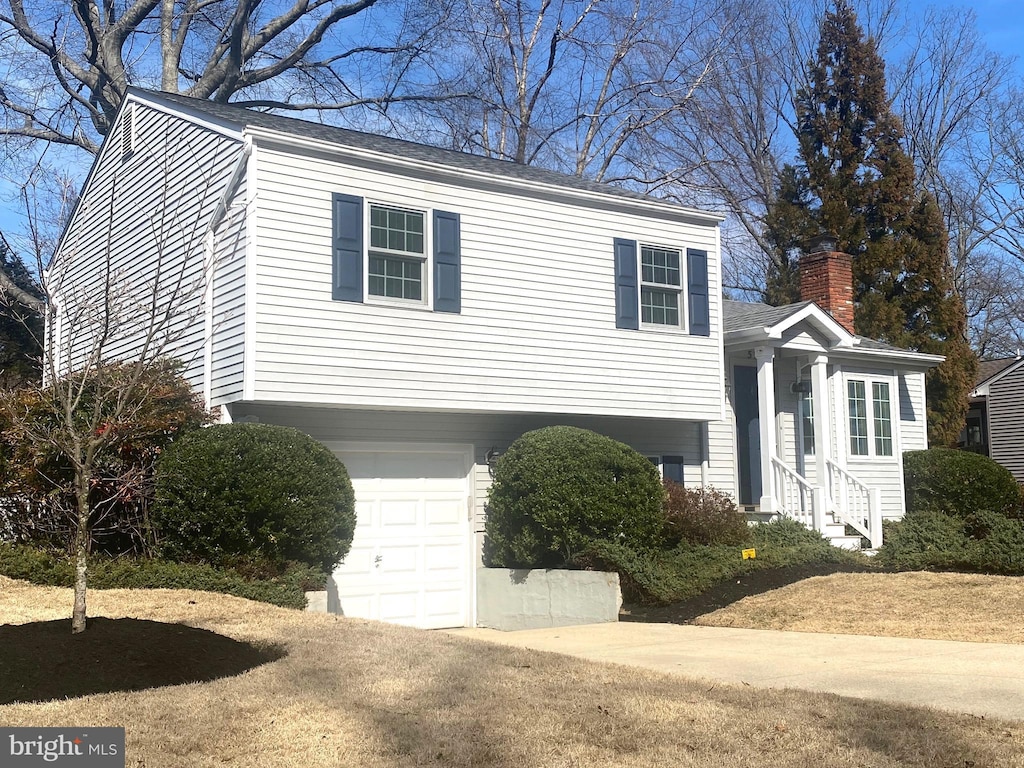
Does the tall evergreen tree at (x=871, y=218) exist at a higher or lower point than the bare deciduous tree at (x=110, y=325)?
higher

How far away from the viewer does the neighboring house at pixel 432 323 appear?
13203 millimetres

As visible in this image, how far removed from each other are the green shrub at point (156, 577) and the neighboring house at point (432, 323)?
7.97ft

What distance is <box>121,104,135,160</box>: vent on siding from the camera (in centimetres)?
1705

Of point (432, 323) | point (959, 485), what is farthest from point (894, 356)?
point (432, 323)

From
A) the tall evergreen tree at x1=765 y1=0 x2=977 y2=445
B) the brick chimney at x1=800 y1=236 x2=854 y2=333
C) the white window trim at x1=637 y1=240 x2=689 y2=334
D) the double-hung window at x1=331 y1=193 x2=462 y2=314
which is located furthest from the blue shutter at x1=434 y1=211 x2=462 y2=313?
the tall evergreen tree at x1=765 y1=0 x2=977 y2=445

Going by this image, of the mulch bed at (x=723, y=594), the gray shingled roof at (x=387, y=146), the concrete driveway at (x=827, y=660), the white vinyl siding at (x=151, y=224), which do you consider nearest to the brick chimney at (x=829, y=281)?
the gray shingled roof at (x=387, y=146)

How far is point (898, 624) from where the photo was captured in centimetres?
1093

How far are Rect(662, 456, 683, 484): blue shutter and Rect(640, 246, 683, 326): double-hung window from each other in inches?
83.9

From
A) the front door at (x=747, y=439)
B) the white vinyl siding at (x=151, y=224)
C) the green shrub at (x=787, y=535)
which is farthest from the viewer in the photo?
the front door at (x=747, y=439)

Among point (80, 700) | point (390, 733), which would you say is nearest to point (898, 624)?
point (390, 733)

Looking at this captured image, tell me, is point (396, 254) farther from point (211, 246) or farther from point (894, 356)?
point (894, 356)

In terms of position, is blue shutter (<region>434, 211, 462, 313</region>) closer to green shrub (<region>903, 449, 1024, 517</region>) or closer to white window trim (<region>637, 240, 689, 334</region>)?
white window trim (<region>637, 240, 689, 334</region>)

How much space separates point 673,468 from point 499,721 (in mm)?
11286

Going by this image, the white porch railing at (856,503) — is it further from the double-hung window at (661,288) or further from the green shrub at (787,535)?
the double-hung window at (661,288)
